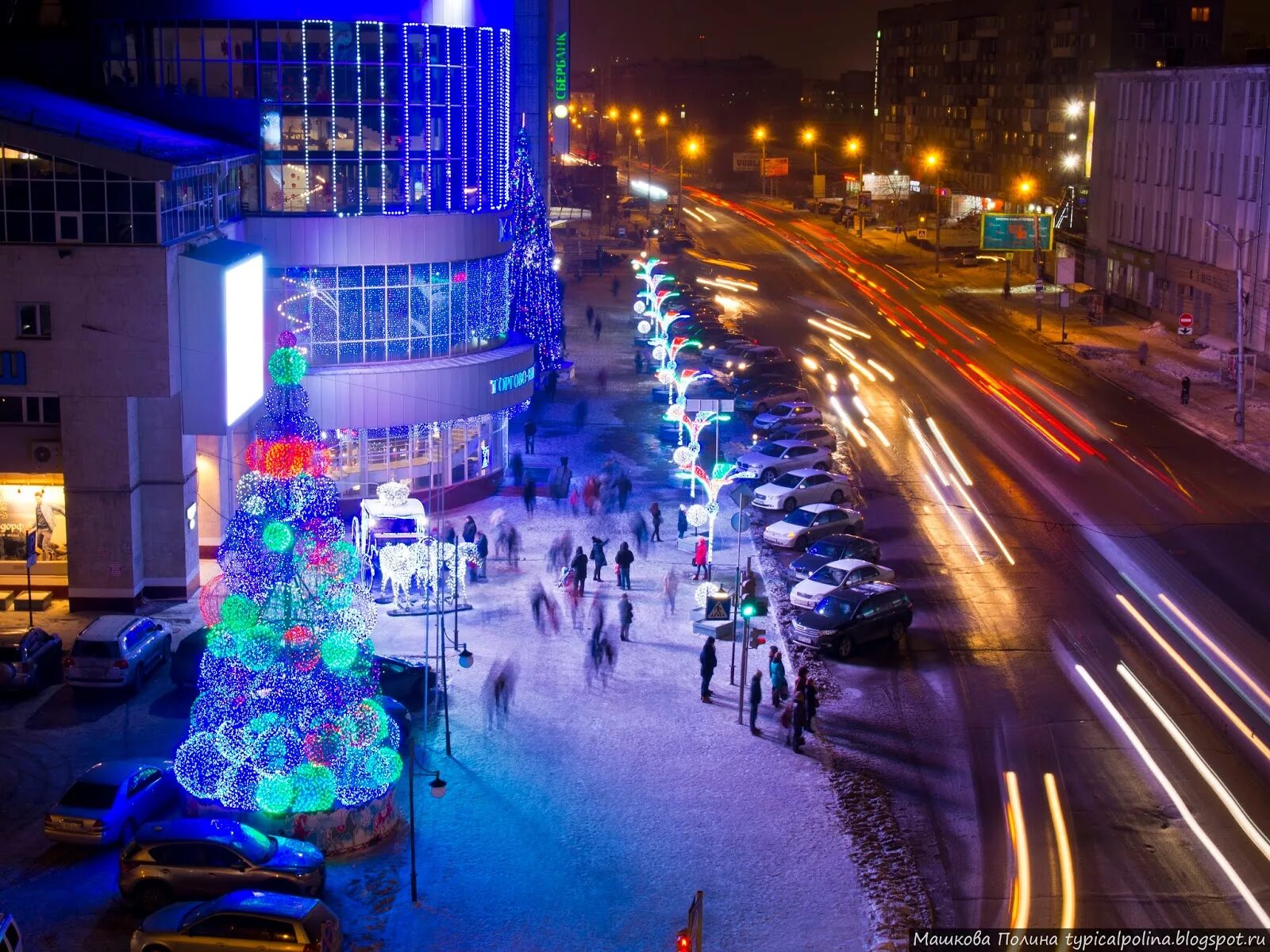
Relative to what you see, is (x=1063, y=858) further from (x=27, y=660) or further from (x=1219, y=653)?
(x=27, y=660)

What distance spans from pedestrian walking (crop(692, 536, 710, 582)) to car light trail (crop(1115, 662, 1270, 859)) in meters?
10.0

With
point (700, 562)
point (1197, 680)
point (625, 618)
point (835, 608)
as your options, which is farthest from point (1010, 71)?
point (625, 618)

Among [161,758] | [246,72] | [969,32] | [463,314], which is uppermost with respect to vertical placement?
[969,32]

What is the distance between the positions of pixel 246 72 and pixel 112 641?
1852 cm

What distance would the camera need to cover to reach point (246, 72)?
43469 mm

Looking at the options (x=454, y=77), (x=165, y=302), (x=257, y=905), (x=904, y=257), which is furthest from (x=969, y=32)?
(x=257, y=905)

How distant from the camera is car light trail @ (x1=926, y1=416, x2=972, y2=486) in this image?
49.5m

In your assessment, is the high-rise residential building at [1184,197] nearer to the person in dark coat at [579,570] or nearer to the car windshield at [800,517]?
the car windshield at [800,517]

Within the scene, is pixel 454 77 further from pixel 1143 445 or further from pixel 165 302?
pixel 1143 445

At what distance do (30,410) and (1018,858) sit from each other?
23.4 metres

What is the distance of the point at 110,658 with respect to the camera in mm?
31328

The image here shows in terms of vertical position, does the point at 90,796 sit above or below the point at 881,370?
below

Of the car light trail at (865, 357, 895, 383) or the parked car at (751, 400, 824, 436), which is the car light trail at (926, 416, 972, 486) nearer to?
the parked car at (751, 400, 824, 436)

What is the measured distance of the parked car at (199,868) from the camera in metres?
23.0
